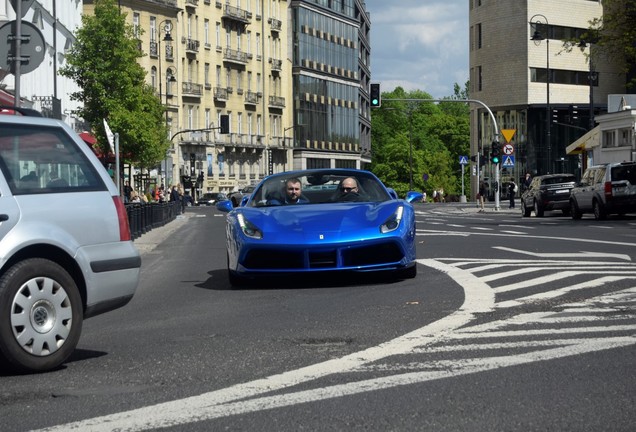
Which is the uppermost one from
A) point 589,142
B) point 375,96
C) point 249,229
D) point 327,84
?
point 327,84

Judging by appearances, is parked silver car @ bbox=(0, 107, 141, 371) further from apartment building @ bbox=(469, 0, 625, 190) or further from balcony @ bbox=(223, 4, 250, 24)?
balcony @ bbox=(223, 4, 250, 24)

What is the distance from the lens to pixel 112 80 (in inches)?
2479

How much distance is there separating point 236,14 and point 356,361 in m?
110

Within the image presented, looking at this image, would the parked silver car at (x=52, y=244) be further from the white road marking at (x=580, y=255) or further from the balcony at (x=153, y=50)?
the balcony at (x=153, y=50)

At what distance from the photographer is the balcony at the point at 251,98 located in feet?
392

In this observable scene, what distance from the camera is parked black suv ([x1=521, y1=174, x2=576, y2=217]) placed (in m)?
49.3

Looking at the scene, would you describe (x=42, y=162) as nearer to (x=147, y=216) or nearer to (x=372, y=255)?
(x=372, y=255)

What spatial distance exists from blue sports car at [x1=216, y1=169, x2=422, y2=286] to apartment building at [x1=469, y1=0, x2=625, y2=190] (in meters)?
88.0

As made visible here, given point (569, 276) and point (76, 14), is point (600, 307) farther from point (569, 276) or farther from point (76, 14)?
point (76, 14)

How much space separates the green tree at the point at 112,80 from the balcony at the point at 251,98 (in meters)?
51.1

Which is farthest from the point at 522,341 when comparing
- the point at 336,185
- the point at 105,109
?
the point at 105,109

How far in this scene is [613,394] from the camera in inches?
259

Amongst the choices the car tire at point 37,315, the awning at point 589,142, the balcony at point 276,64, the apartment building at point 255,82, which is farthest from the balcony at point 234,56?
the car tire at point 37,315

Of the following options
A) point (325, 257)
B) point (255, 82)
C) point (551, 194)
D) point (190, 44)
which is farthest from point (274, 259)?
point (255, 82)
